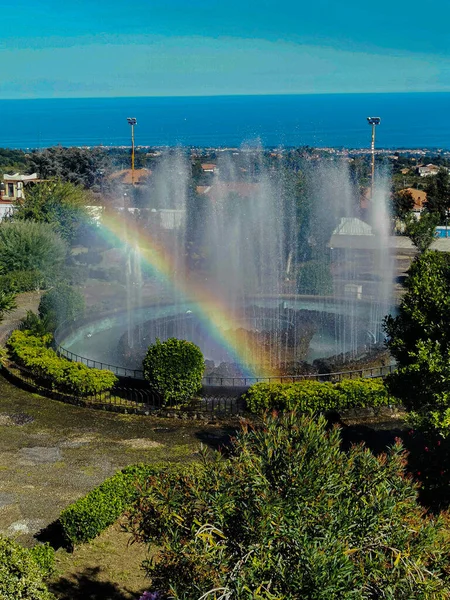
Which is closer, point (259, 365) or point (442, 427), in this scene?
point (442, 427)

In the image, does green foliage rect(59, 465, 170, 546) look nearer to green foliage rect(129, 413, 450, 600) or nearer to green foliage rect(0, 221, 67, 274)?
green foliage rect(129, 413, 450, 600)

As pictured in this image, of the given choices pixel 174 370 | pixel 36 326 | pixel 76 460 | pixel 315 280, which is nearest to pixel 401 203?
pixel 315 280

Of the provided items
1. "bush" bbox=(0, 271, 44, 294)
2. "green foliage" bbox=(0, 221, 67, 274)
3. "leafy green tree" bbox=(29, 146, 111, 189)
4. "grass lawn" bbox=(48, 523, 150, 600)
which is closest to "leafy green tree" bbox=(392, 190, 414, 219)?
"leafy green tree" bbox=(29, 146, 111, 189)

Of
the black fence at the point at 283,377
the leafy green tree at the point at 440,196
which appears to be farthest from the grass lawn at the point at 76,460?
the leafy green tree at the point at 440,196

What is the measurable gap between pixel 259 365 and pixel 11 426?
6675 millimetres

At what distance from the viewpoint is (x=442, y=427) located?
1148 cm

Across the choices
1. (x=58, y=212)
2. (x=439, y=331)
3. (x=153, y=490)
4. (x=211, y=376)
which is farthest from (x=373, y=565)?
(x=58, y=212)

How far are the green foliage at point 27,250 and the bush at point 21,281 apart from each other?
44cm

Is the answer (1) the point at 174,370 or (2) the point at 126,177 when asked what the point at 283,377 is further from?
(2) the point at 126,177

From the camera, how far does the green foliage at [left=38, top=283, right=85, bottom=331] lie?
82.3ft

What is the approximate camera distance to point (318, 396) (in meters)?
17.6

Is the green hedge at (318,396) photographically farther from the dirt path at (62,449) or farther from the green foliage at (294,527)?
the green foliage at (294,527)

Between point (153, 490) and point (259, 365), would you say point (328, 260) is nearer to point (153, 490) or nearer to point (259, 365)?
point (259, 365)

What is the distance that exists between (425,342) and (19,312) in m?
18.7
